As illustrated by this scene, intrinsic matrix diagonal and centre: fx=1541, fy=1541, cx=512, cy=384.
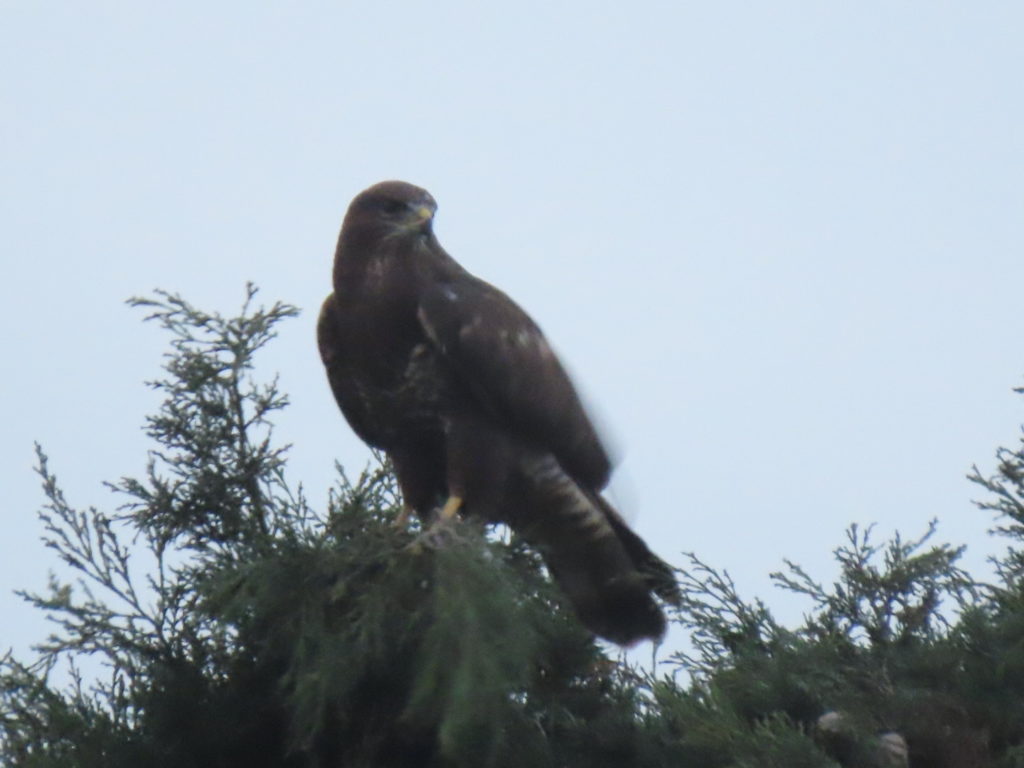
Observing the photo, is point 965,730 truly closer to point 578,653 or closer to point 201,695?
point 578,653

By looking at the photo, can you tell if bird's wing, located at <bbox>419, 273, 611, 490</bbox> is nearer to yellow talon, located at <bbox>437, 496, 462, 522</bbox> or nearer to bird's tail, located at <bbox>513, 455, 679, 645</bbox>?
bird's tail, located at <bbox>513, 455, 679, 645</bbox>

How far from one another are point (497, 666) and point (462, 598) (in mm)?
164

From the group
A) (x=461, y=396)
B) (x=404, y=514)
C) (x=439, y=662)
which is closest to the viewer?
(x=439, y=662)

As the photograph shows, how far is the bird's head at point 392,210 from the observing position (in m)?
A: 4.76

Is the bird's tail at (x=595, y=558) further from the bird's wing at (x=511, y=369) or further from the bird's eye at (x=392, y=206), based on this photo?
the bird's eye at (x=392, y=206)

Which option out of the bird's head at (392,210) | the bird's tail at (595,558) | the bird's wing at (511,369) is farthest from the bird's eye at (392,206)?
the bird's tail at (595,558)

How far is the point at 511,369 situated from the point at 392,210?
2.16 feet

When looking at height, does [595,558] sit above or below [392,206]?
below

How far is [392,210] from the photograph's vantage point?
15.7ft

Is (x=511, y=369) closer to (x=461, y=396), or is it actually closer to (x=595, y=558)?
(x=461, y=396)

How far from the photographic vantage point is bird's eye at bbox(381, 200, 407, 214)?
479 cm

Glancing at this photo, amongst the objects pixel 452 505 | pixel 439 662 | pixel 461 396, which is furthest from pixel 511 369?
pixel 439 662

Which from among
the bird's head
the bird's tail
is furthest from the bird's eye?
the bird's tail

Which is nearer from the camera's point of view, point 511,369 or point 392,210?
point 511,369
